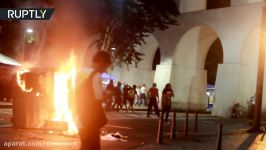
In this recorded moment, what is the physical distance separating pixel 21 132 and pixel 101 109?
674cm

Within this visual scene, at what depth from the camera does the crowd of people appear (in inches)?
765

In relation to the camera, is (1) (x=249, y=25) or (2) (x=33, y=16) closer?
(2) (x=33, y=16)

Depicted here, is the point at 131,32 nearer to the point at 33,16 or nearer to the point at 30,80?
the point at 33,16

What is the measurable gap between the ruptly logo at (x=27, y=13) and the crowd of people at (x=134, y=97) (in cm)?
429

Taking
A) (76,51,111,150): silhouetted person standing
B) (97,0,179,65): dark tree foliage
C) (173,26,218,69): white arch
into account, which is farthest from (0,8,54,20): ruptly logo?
(76,51,111,150): silhouetted person standing

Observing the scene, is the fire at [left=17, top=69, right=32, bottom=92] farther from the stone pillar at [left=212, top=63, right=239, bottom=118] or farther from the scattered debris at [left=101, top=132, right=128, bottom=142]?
the stone pillar at [left=212, top=63, right=239, bottom=118]

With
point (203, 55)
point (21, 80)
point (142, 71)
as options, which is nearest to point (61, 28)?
point (21, 80)

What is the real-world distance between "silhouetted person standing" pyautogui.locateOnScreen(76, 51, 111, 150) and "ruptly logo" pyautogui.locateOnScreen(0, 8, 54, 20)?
13.2 m

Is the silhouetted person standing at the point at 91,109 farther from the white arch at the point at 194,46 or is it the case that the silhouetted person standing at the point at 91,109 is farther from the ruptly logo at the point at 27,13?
the white arch at the point at 194,46

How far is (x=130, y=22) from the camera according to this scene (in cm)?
2653

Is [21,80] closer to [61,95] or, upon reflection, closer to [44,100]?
[44,100]

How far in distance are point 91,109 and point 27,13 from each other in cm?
1526

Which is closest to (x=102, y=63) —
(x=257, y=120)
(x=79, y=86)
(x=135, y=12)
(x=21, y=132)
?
(x=79, y=86)

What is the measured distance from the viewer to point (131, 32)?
89.4 ft
